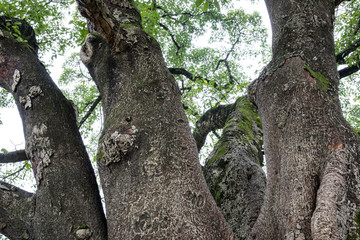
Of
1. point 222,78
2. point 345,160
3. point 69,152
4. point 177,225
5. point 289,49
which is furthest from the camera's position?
point 222,78

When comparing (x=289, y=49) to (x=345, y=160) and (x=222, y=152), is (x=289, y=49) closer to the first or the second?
(x=345, y=160)

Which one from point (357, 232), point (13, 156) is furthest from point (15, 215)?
point (357, 232)

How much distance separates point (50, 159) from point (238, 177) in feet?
6.28

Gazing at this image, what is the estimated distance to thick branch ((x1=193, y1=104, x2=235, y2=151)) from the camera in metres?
6.05

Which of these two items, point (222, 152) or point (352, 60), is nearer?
point (222, 152)

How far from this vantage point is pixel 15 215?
2.11 m

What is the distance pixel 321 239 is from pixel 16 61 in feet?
8.51

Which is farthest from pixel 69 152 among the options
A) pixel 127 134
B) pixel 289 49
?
pixel 289 49

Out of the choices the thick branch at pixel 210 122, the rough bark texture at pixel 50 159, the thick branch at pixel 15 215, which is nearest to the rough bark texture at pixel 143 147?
the rough bark texture at pixel 50 159

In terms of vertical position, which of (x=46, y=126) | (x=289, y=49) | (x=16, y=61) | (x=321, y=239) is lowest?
(x=321, y=239)

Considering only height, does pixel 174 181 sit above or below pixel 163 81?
below

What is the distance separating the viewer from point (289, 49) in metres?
2.55

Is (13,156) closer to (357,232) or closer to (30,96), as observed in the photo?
(30,96)

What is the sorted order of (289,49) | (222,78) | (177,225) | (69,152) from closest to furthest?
1. (177,225)
2. (69,152)
3. (289,49)
4. (222,78)
